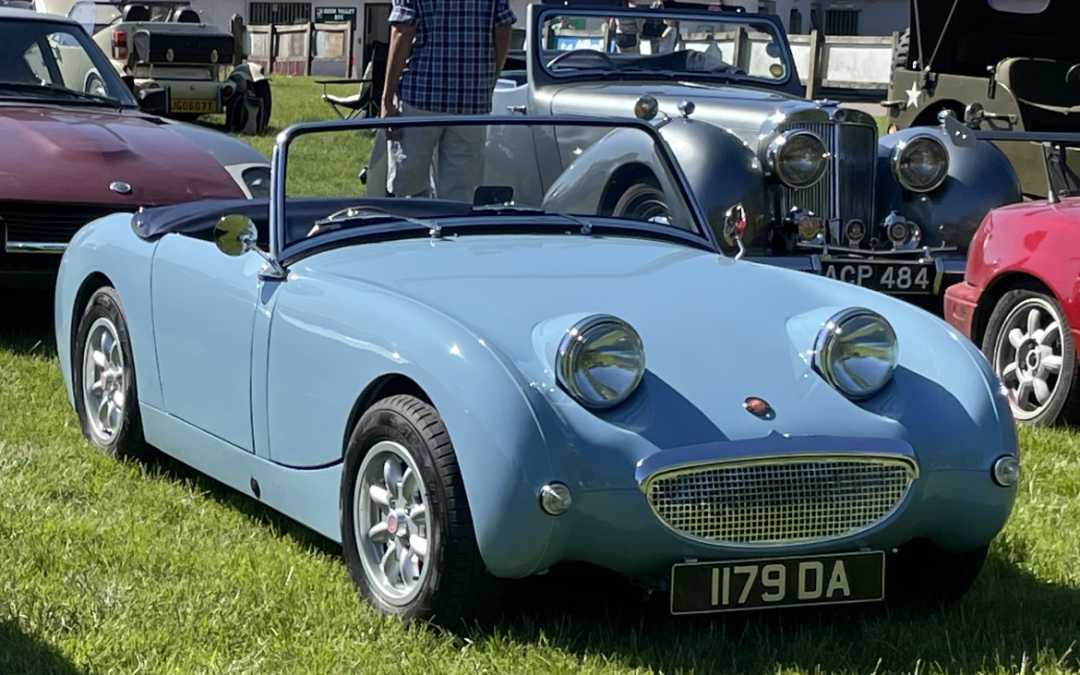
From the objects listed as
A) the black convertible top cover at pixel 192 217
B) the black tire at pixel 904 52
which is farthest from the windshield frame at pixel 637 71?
the black convertible top cover at pixel 192 217

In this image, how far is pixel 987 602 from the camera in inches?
163

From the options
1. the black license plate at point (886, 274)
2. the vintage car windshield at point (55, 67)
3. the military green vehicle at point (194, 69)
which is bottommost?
the military green vehicle at point (194, 69)

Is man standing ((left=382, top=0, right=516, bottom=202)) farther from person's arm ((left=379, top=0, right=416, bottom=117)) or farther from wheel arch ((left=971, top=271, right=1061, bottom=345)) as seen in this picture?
wheel arch ((left=971, top=271, right=1061, bottom=345))

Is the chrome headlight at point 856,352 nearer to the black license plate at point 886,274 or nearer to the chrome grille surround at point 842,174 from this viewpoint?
the black license plate at point 886,274

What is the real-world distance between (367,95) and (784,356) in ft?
50.8

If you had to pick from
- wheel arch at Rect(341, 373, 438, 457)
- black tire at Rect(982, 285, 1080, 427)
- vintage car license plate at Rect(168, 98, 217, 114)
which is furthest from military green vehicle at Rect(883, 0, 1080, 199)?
wheel arch at Rect(341, 373, 438, 457)

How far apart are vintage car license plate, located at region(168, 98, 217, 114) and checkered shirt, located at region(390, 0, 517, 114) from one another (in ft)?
39.2

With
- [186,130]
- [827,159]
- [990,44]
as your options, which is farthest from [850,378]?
[990,44]

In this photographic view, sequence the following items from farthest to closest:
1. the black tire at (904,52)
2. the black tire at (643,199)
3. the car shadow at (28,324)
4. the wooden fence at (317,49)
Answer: the wooden fence at (317,49), the black tire at (904,52), the car shadow at (28,324), the black tire at (643,199)

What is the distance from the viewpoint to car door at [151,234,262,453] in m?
4.54

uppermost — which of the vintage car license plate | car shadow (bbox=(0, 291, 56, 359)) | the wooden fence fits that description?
car shadow (bbox=(0, 291, 56, 359))

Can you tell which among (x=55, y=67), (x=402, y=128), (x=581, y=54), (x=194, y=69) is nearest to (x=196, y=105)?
(x=194, y=69)

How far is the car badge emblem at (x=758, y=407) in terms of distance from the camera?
3710 millimetres

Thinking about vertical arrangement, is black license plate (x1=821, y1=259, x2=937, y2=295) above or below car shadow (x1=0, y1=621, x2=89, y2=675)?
below
